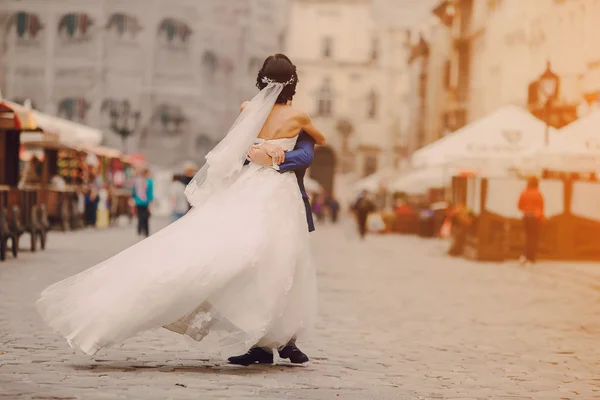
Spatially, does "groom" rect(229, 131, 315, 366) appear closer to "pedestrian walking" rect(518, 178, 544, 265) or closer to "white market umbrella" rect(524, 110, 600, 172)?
"white market umbrella" rect(524, 110, 600, 172)

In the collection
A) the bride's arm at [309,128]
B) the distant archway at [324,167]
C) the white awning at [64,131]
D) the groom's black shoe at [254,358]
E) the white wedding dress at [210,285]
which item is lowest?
the distant archway at [324,167]

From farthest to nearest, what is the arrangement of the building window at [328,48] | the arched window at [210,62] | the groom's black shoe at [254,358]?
the building window at [328,48] → the arched window at [210,62] → the groom's black shoe at [254,358]

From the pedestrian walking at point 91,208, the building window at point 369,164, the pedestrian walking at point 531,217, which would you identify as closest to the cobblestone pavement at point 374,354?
the pedestrian walking at point 531,217

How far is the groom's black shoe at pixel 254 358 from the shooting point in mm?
9180

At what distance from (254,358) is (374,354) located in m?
1.59

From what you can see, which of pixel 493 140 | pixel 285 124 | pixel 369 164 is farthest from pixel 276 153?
pixel 369 164

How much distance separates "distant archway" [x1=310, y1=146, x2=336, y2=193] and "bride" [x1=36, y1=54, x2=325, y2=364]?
310 feet

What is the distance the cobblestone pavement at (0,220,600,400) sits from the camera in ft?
26.6

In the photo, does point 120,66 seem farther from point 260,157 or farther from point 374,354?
point 260,157

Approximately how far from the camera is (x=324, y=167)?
105m

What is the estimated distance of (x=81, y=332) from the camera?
855 cm

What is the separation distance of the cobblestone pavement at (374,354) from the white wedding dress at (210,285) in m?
0.28

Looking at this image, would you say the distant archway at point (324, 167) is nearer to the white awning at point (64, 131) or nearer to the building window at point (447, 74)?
the building window at point (447, 74)

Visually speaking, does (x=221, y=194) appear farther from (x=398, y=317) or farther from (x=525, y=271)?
(x=525, y=271)
